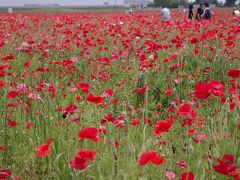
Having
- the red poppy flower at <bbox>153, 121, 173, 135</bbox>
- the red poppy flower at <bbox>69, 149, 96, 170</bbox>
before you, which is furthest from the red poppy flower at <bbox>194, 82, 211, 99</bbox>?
the red poppy flower at <bbox>69, 149, 96, 170</bbox>

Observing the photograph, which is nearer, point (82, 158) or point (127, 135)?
point (82, 158)

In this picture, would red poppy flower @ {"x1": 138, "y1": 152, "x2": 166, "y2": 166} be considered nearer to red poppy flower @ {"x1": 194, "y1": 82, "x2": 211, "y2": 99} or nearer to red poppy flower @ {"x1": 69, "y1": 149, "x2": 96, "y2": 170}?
red poppy flower @ {"x1": 69, "y1": 149, "x2": 96, "y2": 170}

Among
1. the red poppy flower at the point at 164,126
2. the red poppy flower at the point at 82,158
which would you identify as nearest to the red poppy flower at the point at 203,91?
the red poppy flower at the point at 164,126

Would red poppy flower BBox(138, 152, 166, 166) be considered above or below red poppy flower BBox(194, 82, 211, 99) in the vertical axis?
below

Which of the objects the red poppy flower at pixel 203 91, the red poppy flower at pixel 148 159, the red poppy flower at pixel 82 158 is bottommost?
the red poppy flower at pixel 82 158

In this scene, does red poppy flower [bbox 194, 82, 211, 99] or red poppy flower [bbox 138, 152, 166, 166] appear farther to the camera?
red poppy flower [bbox 194, 82, 211, 99]

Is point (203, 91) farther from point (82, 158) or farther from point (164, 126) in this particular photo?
point (82, 158)

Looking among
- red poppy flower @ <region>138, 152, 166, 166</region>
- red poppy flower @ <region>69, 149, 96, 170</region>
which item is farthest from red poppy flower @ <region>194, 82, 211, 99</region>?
red poppy flower @ <region>69, 149, 96, 170</region>

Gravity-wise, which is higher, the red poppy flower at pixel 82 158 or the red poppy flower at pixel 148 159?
the red poppy flower at pixel 148 159

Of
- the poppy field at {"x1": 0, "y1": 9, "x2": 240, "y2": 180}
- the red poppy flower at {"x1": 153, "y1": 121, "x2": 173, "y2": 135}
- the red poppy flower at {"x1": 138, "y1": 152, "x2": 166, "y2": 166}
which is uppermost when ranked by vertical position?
the red poppy flower at {"x1": 153, "y1": 121, "x2": 173, "y2": 135}

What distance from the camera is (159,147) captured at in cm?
268

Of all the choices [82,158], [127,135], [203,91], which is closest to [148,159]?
[82,158]

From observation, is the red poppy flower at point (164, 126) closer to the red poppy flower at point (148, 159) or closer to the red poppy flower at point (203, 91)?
the red poppy flower at point (203, 91)

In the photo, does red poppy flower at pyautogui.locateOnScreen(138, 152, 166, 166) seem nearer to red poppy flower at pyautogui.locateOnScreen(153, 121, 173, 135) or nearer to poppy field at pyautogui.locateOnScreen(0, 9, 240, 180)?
poppy field at pyautogui.locateOnScreen(0, 9, 240, 180)
